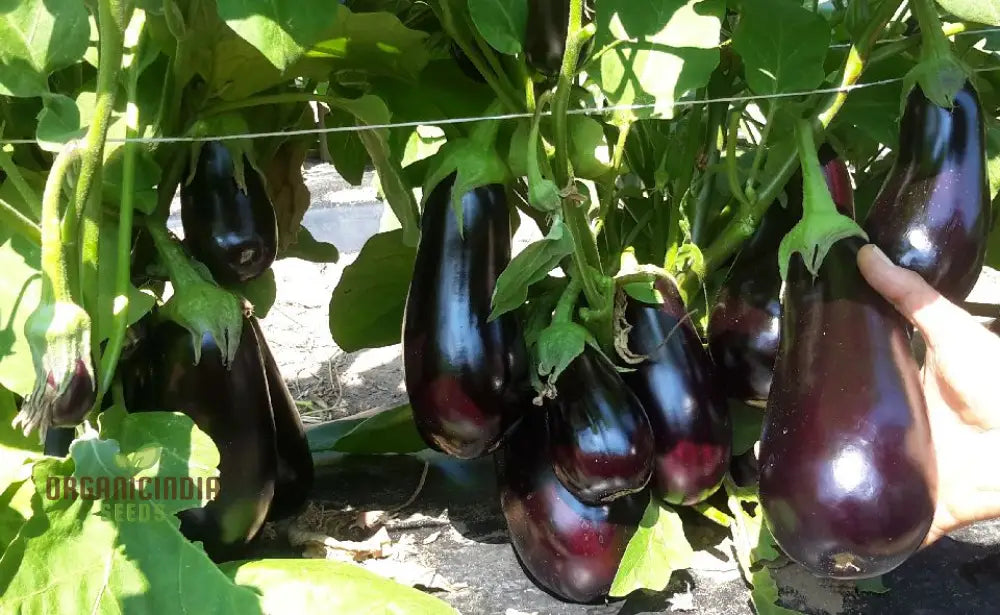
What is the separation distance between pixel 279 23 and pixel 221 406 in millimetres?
317

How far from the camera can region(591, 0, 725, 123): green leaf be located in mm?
635

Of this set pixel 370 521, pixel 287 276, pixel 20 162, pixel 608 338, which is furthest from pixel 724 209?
pixel 287 276

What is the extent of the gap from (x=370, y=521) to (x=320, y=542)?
64 mm

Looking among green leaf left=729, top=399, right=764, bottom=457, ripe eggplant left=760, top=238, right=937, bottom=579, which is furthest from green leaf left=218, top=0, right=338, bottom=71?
green leaf left=729, top=399, right=764, bottom=457

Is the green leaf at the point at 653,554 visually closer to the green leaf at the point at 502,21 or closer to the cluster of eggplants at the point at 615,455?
the cluster of eggplants at the point at 615,455

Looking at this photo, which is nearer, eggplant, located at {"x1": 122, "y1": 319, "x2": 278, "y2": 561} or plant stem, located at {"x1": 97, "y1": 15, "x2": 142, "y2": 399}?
plant stem, located at {"x1": 97, "y1": 15, "x2": 142, "y2": 399}

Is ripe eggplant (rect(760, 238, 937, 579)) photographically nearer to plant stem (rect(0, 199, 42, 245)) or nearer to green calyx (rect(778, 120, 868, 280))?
green calyx (rect(778, 120, 868, 280))

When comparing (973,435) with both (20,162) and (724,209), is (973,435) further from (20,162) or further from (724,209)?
(20,162)

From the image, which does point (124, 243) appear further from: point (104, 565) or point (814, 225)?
point (814, 225)

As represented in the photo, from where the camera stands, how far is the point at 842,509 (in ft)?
1.86

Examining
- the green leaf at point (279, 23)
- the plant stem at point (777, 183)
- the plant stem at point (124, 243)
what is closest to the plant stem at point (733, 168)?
the plant stem at point (777, 183)

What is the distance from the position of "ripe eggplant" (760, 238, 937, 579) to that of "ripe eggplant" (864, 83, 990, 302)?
6cm

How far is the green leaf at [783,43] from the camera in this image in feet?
2.23

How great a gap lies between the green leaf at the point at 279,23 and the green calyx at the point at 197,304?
8.5 inches
